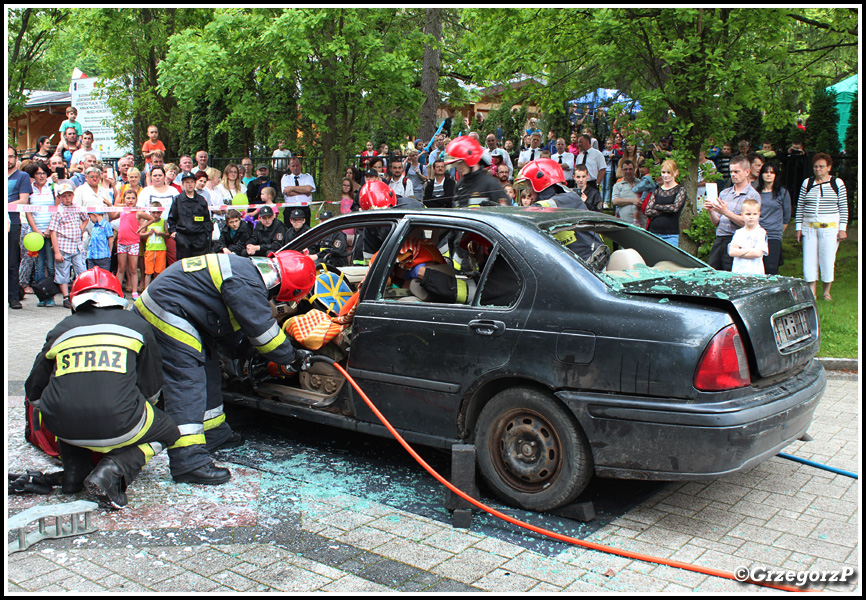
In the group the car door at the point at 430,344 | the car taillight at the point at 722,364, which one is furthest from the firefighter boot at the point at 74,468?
the car taillight at the point at 722,364

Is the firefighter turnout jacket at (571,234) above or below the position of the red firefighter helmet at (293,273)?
above

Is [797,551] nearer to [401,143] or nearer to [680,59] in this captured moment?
[680,59]

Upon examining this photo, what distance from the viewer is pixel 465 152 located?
→ 720 centimetres

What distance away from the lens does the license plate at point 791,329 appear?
12.8 ft

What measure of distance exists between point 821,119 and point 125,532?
16069 millimetres

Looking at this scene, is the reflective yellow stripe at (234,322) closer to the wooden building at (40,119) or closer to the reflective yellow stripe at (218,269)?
the reflective yellow stripe at (218,269)

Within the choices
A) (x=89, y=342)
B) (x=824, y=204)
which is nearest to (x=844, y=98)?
(x=824, y=204)

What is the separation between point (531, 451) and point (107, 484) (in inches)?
89.5

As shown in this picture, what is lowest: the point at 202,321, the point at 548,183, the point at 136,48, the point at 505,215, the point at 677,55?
the point at 202,321

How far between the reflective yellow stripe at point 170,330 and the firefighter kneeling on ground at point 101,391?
23 centimetres

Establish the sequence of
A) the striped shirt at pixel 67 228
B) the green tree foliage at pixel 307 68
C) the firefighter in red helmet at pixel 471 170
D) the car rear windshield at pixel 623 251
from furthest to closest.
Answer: the green tree foliage at pixel 307 68 → the striped shirt at pixel 67 228 → the firefighter in red helmet at pixel 471 170 → the car rear windshield at pixel 623 251

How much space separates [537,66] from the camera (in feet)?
35.4

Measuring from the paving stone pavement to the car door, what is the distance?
582 millimetres

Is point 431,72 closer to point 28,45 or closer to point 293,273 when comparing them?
point 293,273
